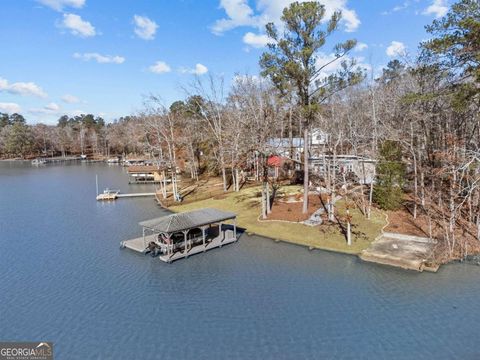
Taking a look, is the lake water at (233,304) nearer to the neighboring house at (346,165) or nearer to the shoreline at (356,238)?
the shoreline at (356,238)

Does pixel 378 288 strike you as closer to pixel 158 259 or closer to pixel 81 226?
pixel 158 259

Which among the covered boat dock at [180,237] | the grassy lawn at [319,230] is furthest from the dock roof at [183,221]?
the grassy lawn at [319,230]

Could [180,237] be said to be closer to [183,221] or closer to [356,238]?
[183,221]

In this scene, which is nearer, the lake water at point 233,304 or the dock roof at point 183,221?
the lake water at point 233,304

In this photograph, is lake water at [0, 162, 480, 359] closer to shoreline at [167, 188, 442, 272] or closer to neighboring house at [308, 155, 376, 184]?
shoreline at [167, 188, 442, 272]

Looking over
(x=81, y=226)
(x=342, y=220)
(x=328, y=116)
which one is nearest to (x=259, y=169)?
(x=328, y=116)

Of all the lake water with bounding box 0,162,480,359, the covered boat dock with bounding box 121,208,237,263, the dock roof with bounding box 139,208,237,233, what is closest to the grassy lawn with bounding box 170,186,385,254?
the lake water with bounding box 0,162,480,359
